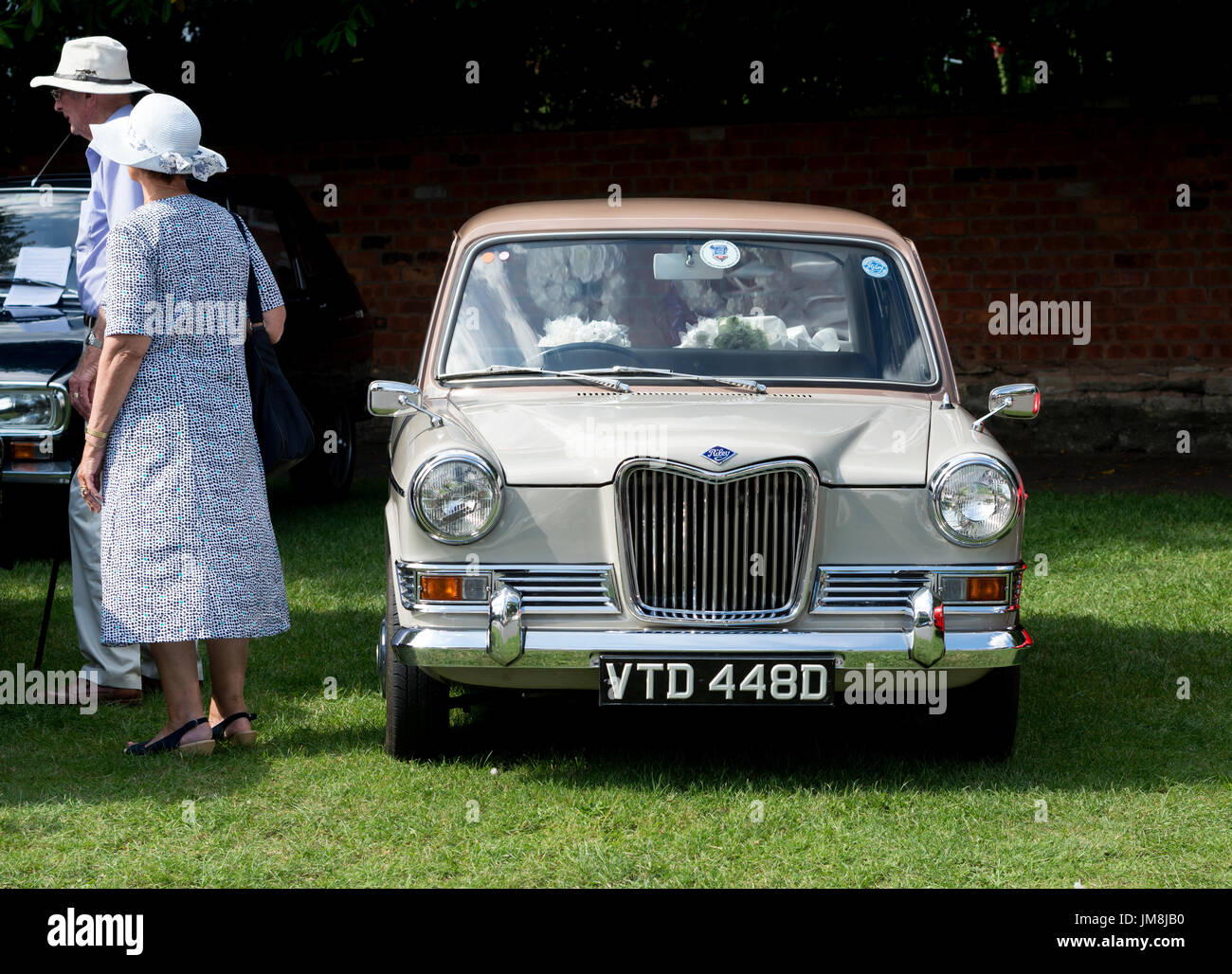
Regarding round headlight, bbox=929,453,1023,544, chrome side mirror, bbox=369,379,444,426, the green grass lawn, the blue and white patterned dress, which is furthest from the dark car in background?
round headlight, bbox=929,453,1023,544

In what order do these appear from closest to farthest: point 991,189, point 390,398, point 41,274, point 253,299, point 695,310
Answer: point 390,398 < point 253,299 < point 695,310 < point 41,274 < point 991,189

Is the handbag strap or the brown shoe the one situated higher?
the handbag strap

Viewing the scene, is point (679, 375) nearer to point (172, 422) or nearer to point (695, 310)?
point (695, 310)

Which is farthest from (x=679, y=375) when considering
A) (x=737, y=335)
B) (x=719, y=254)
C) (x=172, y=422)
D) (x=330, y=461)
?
(x=330, y=461)

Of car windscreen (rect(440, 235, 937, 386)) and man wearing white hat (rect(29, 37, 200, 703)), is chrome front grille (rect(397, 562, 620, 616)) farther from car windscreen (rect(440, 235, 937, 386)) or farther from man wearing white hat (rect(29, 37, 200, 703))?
man wearing white hat (rect(29, 37, 200, 703))

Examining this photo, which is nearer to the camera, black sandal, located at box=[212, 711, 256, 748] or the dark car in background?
black sandal, located at box=[212, 711, 256, 748]

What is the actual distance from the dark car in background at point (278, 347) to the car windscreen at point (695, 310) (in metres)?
1.98

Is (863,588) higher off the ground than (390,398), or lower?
lower

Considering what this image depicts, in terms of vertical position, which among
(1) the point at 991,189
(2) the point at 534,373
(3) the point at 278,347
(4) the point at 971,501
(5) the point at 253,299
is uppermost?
(5) the point at 253,299

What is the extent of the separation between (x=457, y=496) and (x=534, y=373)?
2.51 ft

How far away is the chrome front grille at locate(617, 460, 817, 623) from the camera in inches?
175

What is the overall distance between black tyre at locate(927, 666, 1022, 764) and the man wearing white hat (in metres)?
2.69

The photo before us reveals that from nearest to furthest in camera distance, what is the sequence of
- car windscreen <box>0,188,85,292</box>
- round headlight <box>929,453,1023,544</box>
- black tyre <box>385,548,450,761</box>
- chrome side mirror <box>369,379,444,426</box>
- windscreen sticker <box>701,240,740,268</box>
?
1. round headlight <box>929,453,1023,544</box>
2. black tyre <box>385,548,450,761</box>
3. chrome side mirror <box>369,379,444,426</box>
4. windscreen sticker <box>701,240,740,268</box>
5. car windscreen <box>0,188,85,292</box>

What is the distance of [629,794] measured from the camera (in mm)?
4609
